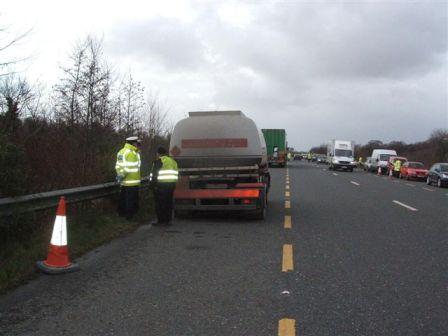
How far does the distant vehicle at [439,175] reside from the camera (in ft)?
102

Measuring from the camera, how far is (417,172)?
3809 centimetres

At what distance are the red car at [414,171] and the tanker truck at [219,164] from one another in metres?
28.8

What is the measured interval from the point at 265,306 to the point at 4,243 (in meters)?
4.03

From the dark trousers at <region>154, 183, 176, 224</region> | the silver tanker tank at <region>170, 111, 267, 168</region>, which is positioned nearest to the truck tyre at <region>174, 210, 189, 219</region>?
the dark trousers at <region>154, 183, 176, 224</region>

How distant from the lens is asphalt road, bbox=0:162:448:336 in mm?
4613

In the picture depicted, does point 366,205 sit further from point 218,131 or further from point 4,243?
point 4,243

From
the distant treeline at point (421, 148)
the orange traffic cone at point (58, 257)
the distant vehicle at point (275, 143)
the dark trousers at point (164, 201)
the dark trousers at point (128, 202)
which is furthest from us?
the distant treeline at point (421, 148)

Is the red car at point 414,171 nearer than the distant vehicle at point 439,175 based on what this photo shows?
No

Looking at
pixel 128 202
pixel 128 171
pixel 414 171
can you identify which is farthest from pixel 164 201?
pixel 414 171

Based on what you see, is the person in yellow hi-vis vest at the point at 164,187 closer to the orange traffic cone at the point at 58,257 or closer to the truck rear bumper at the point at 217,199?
the truck rear bumper at the point at 217,199

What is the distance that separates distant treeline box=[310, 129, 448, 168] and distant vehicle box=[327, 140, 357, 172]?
14.3 meters

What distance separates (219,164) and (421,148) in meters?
90.9

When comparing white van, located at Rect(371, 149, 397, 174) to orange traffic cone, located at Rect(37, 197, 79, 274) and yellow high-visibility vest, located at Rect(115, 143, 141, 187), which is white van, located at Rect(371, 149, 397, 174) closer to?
yellow high-visibility vest, located at Rect(115, 143, 141, 187)

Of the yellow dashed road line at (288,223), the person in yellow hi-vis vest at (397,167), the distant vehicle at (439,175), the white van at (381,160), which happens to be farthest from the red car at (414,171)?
the yellow dashed road line at (288,223)
